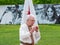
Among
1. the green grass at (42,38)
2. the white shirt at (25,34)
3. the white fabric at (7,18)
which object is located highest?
the white shirt at (25,34)

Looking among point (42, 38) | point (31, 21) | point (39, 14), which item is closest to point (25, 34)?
point (31, 21)

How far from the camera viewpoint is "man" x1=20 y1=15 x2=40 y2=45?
19.3 feet

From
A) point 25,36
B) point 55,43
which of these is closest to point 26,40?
point 25,36

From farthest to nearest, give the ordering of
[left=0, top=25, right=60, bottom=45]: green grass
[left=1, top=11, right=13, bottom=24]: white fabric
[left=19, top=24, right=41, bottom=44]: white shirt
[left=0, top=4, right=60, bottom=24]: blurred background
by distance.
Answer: [left=1, top=11, right=13, bottom=24]: white fabric < [left=0, top=4, right=60, bottom=24]: blurred background < [left=0, top=25, right=60, bottom=45]: green grass < [left=19, top=24, right=41, bottom=44]: white shirt

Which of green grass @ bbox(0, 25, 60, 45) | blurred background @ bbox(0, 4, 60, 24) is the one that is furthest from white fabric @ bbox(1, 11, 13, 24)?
green grass @ bbox(0, 25, 60, 45)

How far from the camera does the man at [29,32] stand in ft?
19.3

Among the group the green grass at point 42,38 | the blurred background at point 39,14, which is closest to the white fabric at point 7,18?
the blurred background at point 39,14

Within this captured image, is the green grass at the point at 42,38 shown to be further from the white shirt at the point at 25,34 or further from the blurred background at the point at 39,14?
the white shirt at the point at 25,34

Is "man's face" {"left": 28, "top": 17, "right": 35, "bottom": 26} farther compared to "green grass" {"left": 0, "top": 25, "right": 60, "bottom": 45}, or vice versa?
"green grass" {"left": 0, "top": 25, "right": 60, "bottom": 45}

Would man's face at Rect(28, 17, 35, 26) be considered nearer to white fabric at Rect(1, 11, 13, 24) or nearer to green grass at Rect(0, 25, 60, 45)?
green grass at Rect(0, 25, 60, 45)

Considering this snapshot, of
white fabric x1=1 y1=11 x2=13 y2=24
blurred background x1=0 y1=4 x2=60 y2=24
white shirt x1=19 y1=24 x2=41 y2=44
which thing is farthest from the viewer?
white fabric x1=1 y1=11 x2=13 y2=24

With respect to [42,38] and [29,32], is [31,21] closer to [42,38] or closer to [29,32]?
[29,32]

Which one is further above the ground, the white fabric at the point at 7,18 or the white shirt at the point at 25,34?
the white shirt at the point at 25,34

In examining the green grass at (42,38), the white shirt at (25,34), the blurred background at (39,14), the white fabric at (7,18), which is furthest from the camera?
the white fabric at (7,18)
